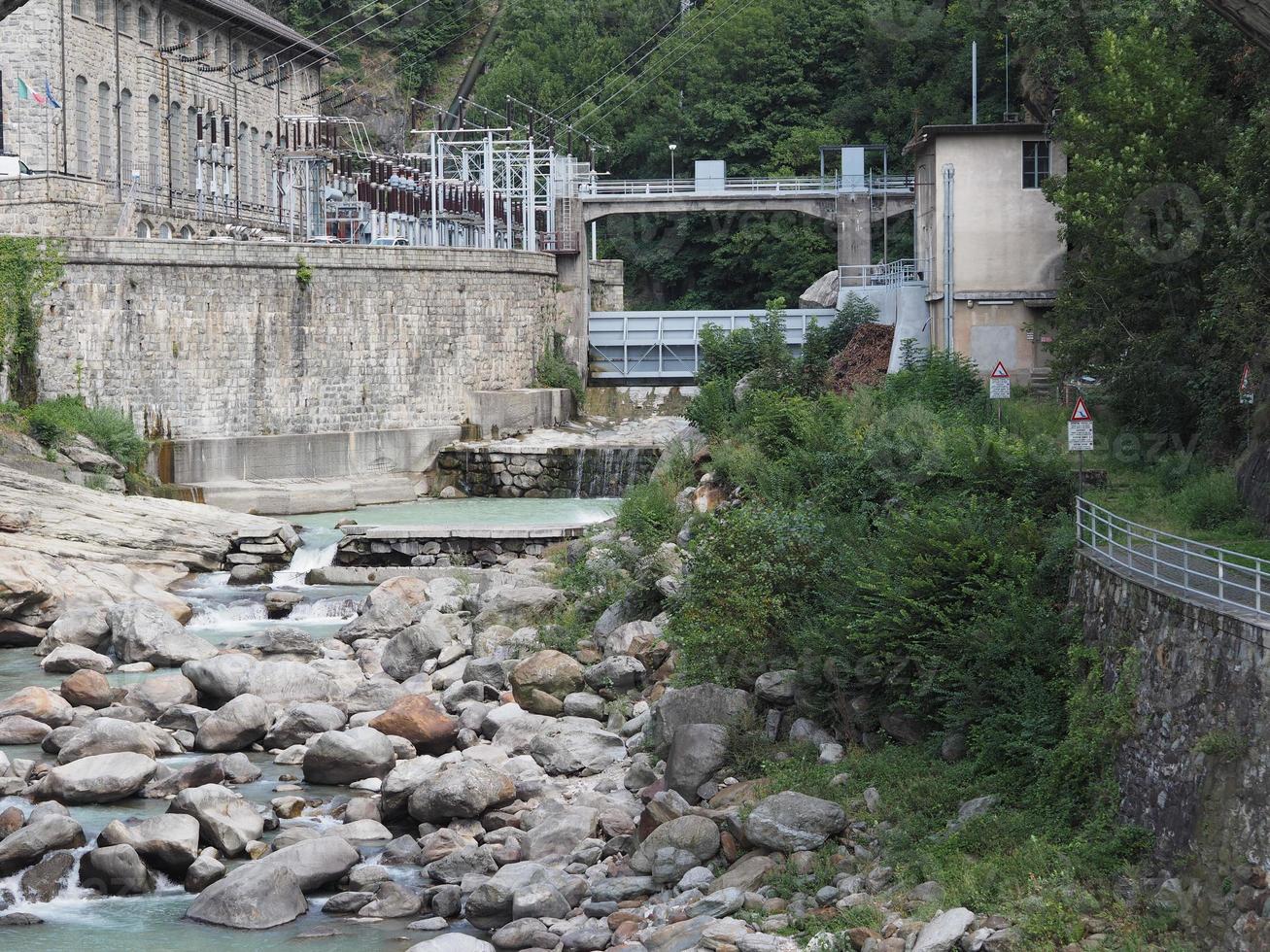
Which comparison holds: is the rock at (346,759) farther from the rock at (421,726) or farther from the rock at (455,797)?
the rock at (455,797)

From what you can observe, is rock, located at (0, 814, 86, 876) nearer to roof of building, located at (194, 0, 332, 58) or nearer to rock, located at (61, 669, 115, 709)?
rock, located at (61, 669, 115, 709)

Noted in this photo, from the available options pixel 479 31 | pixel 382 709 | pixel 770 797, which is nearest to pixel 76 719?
pixel 382 709

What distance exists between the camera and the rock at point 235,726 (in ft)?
66.7

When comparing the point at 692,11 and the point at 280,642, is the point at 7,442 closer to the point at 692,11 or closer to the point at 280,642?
the point at 280,642

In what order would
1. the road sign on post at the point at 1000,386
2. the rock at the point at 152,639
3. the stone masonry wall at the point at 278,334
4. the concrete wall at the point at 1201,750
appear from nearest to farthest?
the concrete wall at the point at 1201,750 < the road sign on post at the point at 1000,386 < the rock at the point at 152,639 < the stone masonry wall at the point at 278,334

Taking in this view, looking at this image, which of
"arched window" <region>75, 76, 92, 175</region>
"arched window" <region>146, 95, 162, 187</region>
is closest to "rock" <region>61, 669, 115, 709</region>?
"arched window" <region>75, 76, 92, 175</region>

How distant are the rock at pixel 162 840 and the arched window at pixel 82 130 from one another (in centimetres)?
4224

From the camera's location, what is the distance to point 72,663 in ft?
81.4

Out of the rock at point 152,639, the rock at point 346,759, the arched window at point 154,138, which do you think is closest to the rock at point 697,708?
the rock at point 346,759

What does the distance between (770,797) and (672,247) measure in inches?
2225

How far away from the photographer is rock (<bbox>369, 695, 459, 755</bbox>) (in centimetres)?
1986

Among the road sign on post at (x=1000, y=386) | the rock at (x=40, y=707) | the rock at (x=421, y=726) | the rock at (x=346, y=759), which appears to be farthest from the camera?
the road sign on post at (x=1000, y=386)

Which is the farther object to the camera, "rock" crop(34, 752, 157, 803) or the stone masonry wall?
the stone masonry wall

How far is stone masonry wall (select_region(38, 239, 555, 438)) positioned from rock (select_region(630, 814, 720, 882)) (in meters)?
29.6
